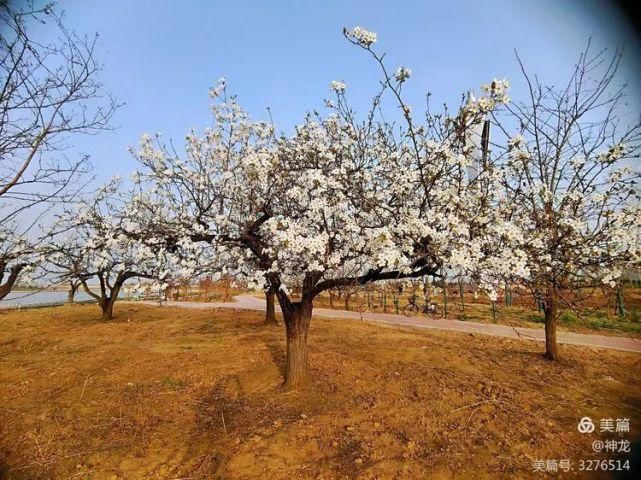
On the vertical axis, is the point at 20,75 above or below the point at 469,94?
below

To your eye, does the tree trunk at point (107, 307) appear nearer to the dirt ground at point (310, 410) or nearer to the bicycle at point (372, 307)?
the dirt ground at point (310, 410)

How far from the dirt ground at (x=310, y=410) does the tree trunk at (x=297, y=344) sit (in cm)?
31

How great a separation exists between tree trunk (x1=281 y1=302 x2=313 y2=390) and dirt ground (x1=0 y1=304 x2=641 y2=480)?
314 mm

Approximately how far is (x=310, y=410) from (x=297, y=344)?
1364mm

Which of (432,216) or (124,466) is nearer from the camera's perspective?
(432,216)

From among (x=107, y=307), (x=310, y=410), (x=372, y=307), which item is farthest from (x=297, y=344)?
(x=372, y=307)

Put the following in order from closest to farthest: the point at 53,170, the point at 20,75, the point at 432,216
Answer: the point at 20,75
the point at 53,170
the point at 432,216

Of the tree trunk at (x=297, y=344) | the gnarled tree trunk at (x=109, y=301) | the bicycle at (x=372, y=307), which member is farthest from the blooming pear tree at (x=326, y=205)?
the bicycle at (x=372, y=307)

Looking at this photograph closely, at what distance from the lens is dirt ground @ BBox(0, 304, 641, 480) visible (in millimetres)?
5383

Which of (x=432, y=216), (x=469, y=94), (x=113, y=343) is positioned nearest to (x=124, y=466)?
(x=432, y=216)

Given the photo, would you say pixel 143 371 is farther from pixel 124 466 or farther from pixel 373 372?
pixel 373 372

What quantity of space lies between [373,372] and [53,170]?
7100 millimetres

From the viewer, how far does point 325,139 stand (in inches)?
300

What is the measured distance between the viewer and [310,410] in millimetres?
6820
